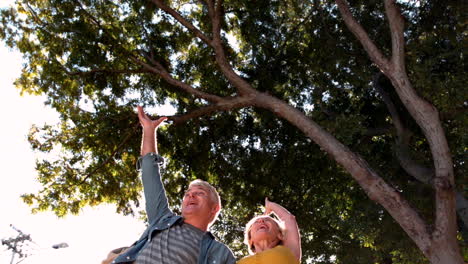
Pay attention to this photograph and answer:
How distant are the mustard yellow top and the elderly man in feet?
0.43

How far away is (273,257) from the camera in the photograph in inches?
101

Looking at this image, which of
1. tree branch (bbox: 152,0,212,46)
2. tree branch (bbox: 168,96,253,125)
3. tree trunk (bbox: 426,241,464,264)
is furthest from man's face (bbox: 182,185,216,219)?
tree branch (bbox: 152,0,212,46)

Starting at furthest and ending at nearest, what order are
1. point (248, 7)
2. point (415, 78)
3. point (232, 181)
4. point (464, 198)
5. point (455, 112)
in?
point (232, 181) < point (248, 7) < point (464, 198) < point (455, 112) < point (415, 78)

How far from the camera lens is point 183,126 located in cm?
1189

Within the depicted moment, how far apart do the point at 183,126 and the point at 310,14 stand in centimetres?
454

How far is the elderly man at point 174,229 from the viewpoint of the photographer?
2496mm

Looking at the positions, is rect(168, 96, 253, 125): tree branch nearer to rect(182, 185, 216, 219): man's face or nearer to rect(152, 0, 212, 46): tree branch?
rect(152, 0, 212, 46): tree branch

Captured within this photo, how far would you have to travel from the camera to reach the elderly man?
8.19 ft

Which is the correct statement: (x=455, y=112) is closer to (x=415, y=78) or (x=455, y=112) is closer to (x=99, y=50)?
(x=415, y=78)

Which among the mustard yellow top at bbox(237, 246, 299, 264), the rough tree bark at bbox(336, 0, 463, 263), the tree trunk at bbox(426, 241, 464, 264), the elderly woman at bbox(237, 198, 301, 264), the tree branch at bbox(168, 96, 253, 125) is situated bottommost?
the mustard yellow top at bbox(237, 246, 299, 264)

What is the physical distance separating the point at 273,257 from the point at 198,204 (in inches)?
24.0

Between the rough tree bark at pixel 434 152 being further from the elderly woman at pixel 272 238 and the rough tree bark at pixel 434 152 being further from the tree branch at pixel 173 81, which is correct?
the elderly woman at pixel 272 238

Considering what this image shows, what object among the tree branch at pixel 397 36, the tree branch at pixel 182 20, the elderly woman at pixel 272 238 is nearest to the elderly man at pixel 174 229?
the elderly woman at pixel 272 238

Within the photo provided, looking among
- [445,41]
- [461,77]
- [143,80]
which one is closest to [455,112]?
[461,77]
